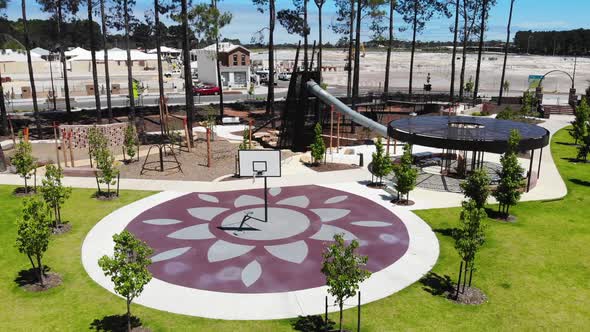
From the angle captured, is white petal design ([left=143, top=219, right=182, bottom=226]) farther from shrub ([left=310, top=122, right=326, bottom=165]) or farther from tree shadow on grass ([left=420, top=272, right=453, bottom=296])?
shrub ([left=310, top=122, right=326, bottom=165])

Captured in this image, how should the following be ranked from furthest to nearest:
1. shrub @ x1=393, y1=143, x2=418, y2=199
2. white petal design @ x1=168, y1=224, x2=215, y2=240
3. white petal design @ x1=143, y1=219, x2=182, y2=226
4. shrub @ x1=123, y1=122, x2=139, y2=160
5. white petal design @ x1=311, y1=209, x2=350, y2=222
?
1. shrub @ x1=123, y1=122, x2=139, y2=160
2. shrub @ x1=393, y1=143, x2=418, y2=199
3. white petal design @ x1=311, y1=209, x2=350, y2=222
4. white petal design @ x1=143, y1=219, x2=182, y2=226
5. white petal design @ x1=168, y1=224, x2=215, y2=240

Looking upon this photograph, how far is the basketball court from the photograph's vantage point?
15.9 metres

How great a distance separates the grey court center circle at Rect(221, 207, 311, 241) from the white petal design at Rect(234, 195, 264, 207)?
3.17 feet

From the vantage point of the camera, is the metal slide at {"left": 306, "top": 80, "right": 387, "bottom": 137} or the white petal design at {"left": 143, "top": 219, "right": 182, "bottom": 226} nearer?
the white petal design at {"left": 143, "top": 219, "right": 182, "bottom": 226}

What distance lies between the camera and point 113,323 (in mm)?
14258

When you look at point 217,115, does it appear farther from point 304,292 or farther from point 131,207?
point 304,292

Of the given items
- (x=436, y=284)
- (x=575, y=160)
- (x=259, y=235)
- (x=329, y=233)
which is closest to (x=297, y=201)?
(x=329, y=233)

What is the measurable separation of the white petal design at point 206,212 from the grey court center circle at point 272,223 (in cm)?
86

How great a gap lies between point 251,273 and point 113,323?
5219 millimetres

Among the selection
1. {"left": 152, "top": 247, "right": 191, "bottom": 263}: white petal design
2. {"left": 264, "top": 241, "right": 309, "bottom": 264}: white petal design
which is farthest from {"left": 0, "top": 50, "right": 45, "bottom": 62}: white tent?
{"left": 264, "top": 241, "right": 309, "bottom": 264}: white petal design

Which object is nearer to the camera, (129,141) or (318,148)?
(318,148)

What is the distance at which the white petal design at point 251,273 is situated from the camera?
16969 mm

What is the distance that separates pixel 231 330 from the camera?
1398 cm

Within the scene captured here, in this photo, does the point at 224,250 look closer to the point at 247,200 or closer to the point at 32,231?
the point at 247,200
